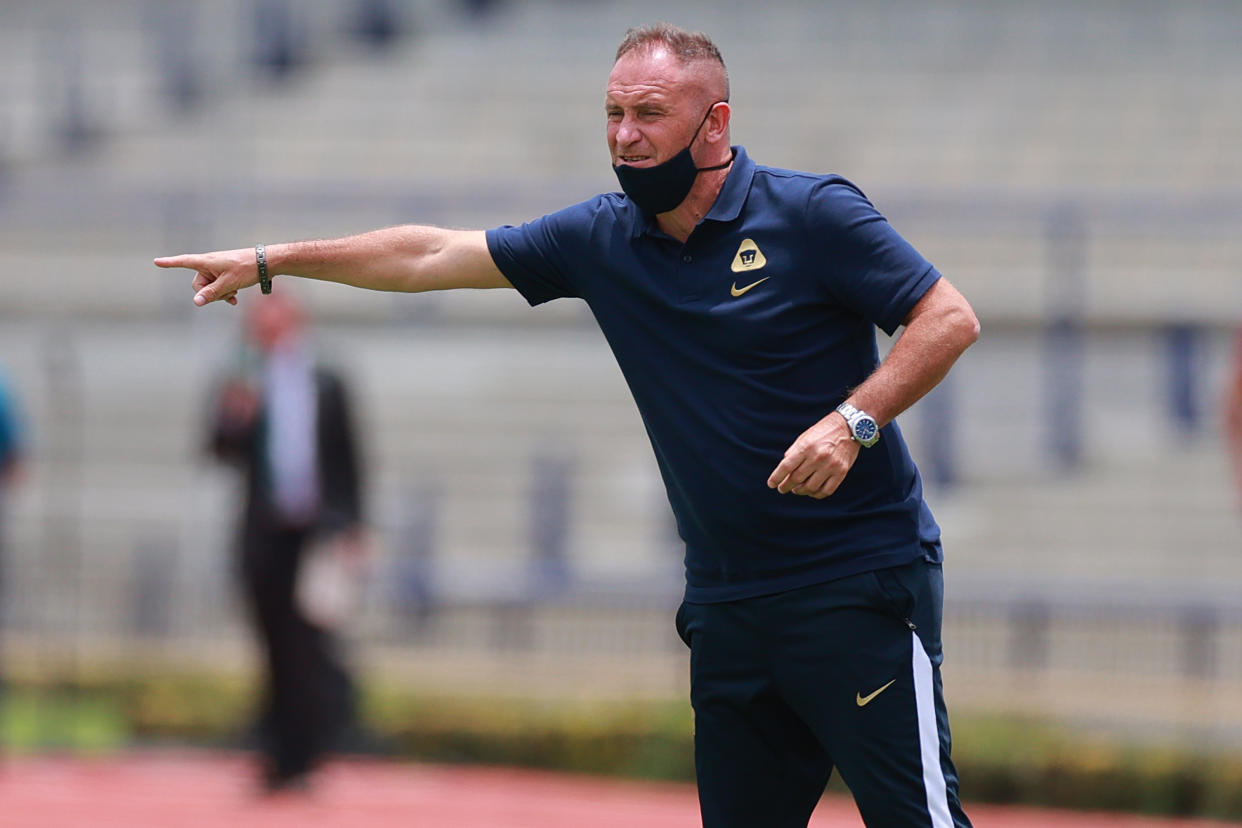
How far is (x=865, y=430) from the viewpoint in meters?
3.72

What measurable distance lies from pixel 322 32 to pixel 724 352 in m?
14.9

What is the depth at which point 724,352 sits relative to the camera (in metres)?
3.92

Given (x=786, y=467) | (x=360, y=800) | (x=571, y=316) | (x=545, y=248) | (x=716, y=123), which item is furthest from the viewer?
(x=571, y=316)

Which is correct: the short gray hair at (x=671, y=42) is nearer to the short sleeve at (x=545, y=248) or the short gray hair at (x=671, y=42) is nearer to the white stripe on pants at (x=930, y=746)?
the short sleeve at (x=545, y=248)

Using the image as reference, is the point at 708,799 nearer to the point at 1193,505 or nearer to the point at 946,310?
the point at 946,310

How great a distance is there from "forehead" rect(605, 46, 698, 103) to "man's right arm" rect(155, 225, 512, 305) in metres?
0.53

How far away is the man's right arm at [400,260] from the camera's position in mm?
4195

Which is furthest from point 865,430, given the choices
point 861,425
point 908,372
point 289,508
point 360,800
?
point 360,800

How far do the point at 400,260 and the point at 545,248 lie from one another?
1.04ft

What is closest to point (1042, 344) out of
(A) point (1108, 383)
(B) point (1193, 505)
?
(A) point (1108, 383)

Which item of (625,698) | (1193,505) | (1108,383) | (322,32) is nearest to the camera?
(625,698)

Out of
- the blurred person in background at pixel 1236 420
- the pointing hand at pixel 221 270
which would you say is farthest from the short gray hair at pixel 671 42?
the blurred person in background at pixel 1236 420

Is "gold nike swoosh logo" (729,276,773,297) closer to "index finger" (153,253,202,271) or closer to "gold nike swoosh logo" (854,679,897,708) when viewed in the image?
"gold nike swoosh logo" (854,679,897,708)

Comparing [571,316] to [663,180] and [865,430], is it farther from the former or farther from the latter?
[865,430]
